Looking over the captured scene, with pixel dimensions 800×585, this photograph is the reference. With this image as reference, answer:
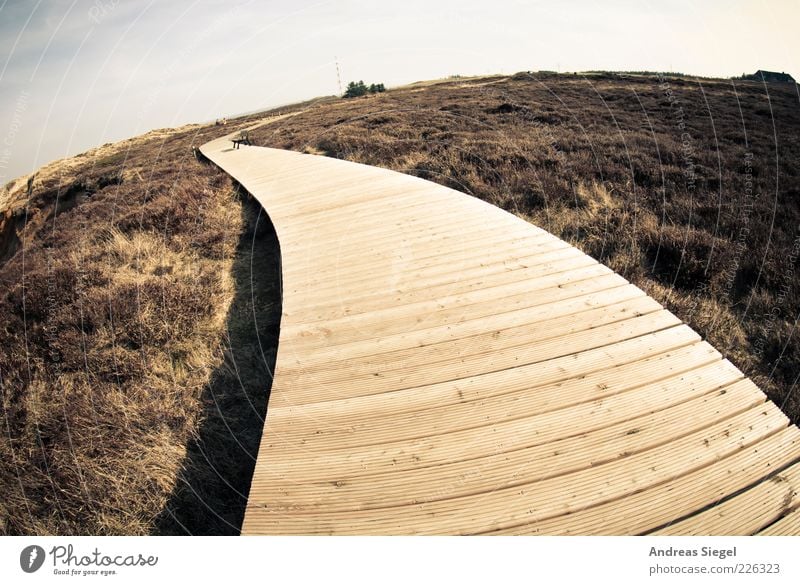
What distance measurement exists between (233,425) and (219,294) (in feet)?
9.68

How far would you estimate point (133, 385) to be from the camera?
4.55 metres

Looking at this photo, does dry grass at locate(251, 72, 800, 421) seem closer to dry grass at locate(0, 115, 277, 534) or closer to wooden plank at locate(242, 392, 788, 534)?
wooden plank at locate(242, 392, 788, 534)

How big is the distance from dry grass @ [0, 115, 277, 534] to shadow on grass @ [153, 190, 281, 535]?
0.6 inches

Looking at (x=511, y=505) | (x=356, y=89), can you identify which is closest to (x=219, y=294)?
(x=511, y=505)

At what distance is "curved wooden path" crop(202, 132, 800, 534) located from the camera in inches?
80.8

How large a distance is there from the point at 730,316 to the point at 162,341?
296 inches

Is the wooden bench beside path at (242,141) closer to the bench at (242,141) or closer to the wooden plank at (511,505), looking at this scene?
the bench at (242,141)

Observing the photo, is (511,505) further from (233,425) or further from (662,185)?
(662,185)

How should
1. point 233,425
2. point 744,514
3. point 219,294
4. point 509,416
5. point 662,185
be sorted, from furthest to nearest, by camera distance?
point 662,185 < point 219,294 < point 233,425 < point 509,416 < point 744,514

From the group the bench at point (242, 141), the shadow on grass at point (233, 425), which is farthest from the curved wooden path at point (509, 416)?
the bench at point (242, 141)

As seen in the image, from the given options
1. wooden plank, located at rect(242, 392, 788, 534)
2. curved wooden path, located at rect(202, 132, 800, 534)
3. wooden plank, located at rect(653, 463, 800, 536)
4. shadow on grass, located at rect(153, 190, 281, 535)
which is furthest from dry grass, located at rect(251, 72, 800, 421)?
shadow on grass, located at rect(153, 190, 281, 535)

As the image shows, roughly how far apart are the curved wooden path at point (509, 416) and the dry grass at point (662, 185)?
6.72 feet
